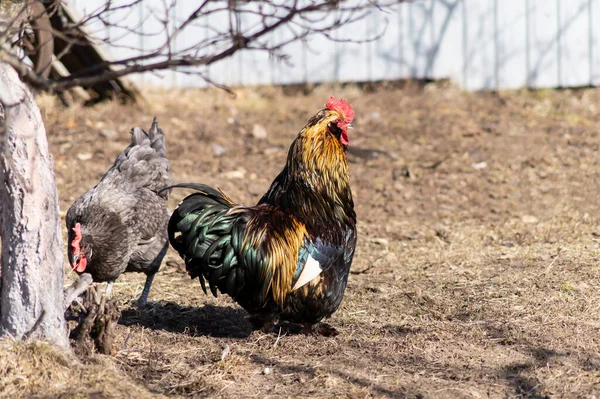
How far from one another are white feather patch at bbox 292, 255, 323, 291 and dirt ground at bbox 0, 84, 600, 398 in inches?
15.6

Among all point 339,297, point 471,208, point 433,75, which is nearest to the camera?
point 339,297

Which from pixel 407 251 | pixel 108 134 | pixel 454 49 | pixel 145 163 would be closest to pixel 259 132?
pixel 108 134

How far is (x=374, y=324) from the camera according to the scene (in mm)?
5117

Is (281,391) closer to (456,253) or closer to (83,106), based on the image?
(456,253)

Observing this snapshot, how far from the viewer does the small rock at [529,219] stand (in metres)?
7.57

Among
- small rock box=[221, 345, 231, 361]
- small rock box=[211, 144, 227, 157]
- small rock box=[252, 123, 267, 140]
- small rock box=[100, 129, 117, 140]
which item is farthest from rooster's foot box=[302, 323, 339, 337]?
small rock box=[100, 129, 117, 140]

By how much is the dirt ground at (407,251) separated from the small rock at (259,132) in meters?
0.04

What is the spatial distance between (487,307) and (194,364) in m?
2.15

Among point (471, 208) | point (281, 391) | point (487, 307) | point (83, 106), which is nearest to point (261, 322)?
point (281, 391)

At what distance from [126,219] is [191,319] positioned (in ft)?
2.92

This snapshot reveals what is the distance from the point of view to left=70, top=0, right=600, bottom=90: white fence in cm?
1080

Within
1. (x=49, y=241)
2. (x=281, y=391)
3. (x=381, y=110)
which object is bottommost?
(x=281, y=391)

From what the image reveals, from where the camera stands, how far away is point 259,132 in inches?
391

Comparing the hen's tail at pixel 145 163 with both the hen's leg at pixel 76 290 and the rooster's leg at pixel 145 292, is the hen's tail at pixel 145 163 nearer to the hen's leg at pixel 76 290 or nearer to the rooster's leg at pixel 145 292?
the rooster's leg at pixel 145 292
